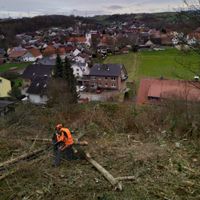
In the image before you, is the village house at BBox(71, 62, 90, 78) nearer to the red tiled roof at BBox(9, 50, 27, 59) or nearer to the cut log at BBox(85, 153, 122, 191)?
the red tiled roof at BBox(9, 50, 27, 59)

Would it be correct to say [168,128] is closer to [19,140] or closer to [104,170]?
[104,170]

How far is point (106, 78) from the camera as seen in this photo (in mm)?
31562

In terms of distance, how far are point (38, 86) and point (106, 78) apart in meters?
7.61

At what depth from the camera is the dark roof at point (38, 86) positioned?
2688cm

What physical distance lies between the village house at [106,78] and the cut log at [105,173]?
24965mm

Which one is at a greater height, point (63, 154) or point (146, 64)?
point (63, 154)

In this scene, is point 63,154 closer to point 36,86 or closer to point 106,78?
point 36,86

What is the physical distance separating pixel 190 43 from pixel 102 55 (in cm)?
4354

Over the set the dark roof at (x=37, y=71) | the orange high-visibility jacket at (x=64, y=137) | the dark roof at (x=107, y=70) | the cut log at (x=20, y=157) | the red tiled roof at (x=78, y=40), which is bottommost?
the red tiled roof at (x=78, y=40)

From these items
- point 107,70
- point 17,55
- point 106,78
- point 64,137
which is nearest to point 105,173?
point 64,137

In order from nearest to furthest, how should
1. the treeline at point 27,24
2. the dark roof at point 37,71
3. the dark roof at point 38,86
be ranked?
the dark roof at point 38,86, the dark roof at point 37,71, the treeline at point 27,24

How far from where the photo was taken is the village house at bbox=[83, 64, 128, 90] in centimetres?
3080

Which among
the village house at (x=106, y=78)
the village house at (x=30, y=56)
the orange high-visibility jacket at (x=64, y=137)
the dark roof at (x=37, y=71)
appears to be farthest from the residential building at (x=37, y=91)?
the village house at (x=30, y=56)

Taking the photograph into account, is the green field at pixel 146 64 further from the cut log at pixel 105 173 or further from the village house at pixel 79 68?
the cut log at pixel 105 173
